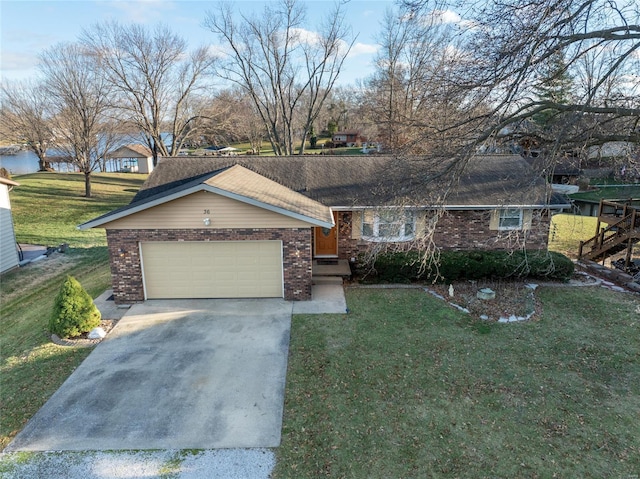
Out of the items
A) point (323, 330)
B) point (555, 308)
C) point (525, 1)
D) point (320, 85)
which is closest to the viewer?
point (525, 1)

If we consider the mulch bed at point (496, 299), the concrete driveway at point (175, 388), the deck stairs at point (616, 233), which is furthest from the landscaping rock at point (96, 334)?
the deck stairs at point (616, 233)

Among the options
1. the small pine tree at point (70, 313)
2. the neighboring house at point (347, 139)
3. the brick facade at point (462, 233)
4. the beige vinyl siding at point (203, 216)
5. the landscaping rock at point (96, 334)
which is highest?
the neighboring house at point (347, 139)

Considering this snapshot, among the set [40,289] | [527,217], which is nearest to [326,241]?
[527,217]

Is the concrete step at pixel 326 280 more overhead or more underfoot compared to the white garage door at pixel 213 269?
more underfoot

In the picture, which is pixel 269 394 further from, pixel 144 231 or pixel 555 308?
pixel 555 308

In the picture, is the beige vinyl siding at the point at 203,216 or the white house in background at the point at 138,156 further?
the white house in background at the point at 138,156

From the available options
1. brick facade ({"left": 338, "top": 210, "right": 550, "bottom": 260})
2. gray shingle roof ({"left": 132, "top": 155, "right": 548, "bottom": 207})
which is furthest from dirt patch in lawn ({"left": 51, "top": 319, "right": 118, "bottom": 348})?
brick facade ({"left": 338, "top": 210, "right": 550, "bottom": 260})

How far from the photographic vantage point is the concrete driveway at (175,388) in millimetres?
6219

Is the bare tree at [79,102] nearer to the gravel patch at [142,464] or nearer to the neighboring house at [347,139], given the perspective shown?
the gravel patch at [142,464]

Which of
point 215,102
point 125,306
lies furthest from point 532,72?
point 215,102

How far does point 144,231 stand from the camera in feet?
35.7

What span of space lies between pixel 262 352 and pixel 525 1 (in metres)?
8.54

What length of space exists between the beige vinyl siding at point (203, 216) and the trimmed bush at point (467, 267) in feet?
11.4

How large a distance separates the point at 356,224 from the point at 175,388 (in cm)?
836
